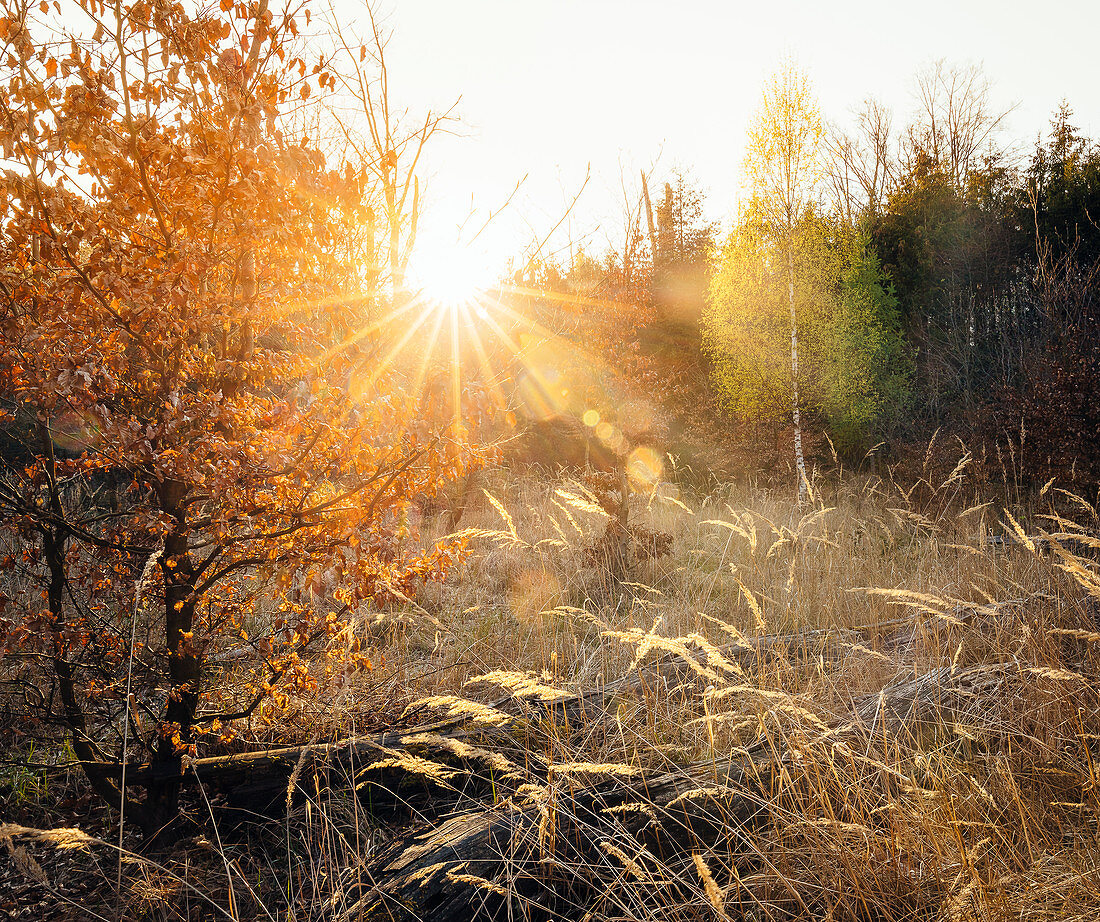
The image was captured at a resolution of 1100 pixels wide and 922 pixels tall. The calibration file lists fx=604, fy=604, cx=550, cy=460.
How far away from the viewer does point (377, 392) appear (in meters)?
2.46

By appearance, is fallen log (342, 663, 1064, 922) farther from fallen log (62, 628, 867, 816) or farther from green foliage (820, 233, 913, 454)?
green foliage (820, 233, 913, 454)

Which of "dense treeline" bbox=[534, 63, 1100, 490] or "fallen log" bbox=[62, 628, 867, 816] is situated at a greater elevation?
"dense treeline" bbox=[534, 63, 1100, 490]

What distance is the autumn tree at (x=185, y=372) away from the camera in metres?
1.99

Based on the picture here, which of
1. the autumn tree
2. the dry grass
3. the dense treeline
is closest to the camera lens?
the dry grass

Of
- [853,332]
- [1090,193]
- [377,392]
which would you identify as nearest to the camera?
[377,392]

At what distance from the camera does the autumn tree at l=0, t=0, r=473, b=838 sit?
1.99 m

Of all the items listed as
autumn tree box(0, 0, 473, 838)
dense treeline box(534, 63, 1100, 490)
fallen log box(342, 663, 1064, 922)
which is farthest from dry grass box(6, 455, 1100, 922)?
dense treeline box(534, 63, 1100, 490)

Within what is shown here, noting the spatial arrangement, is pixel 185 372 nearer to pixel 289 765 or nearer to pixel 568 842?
pixel 289 765

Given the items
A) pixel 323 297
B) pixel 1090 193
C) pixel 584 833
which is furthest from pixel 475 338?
pixel 1090 193

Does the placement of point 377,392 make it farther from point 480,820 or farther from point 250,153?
point 480,820

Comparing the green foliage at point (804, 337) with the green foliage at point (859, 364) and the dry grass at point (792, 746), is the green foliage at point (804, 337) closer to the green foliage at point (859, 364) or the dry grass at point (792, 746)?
the green foliage at point (859, 364)

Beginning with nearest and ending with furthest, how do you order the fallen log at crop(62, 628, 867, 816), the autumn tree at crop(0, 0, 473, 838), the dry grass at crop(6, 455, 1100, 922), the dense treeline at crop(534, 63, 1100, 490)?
the dry grass at crop(6, 455, 1100, 922) < the autumn tree at crop(0, 0, 473, 838) < the fallen log at crop(62, 628, 867, 816) < the dense treeline at crop(534, 63, 1100, 490)

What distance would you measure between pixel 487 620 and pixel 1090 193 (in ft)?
58.1

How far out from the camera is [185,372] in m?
2.31
